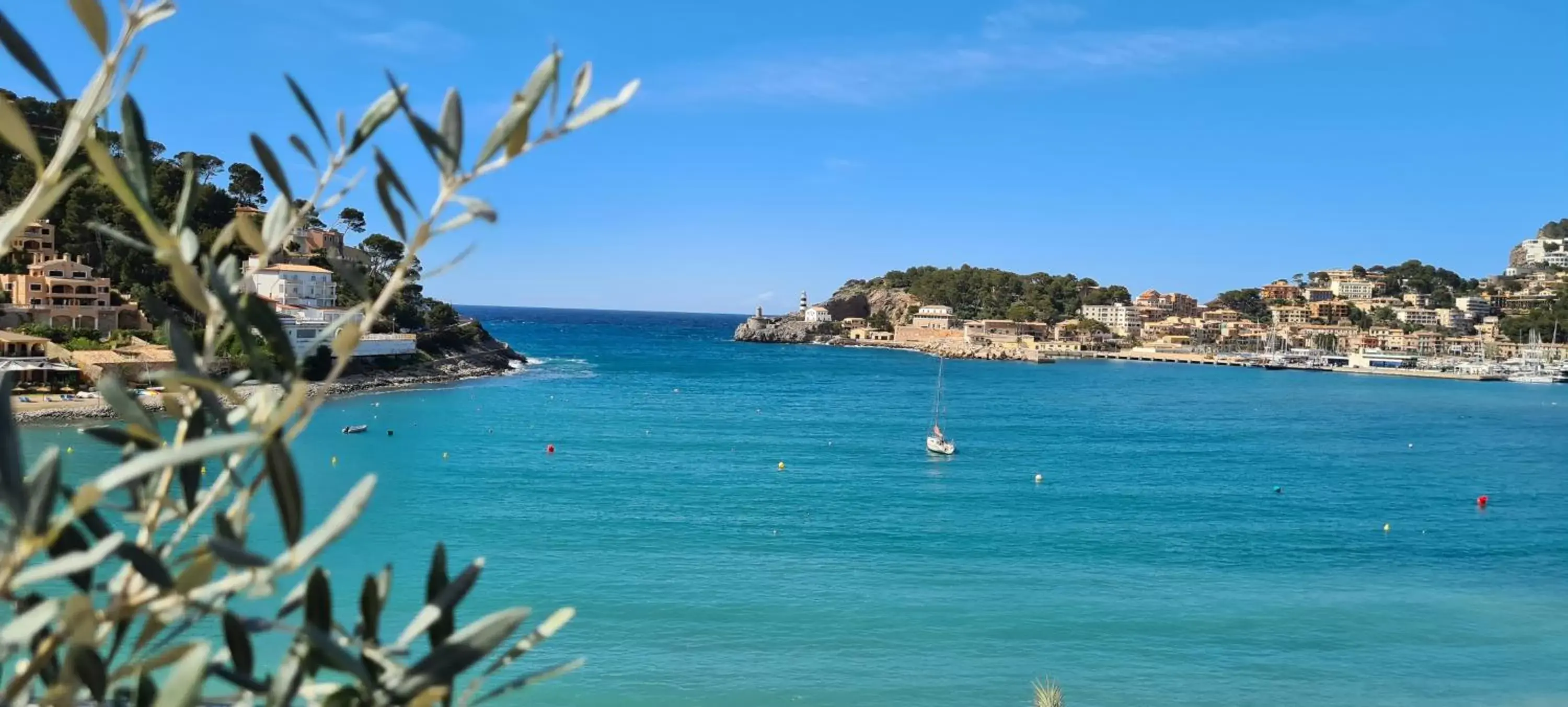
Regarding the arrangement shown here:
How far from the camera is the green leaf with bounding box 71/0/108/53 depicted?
1185 mm

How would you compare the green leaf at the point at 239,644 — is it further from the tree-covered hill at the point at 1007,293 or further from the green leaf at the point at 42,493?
the tree-covered hill at the point at 1007,293

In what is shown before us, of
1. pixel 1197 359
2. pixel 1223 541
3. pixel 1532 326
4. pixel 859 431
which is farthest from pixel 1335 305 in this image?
pixel 1223 541

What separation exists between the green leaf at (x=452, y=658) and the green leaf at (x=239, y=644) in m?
0.24

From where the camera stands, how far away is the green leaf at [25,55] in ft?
3.95

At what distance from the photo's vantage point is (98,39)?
1.22 meters

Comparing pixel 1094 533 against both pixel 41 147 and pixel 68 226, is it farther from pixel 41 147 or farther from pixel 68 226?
pixel 68 226

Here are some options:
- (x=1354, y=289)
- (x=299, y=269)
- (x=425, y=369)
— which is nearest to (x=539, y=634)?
(x=299, y=269)

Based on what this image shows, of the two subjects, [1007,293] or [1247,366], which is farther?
[1007,293]

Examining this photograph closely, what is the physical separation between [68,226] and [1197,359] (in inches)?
3339

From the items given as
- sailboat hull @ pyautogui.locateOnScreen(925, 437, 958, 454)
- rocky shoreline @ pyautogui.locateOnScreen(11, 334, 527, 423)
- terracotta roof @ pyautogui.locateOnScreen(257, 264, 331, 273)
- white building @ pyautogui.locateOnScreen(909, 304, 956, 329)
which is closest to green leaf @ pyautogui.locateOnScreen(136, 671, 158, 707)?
rocky shoreline @ pyautogui.locateOnScreen(11, 334, 527, 423)

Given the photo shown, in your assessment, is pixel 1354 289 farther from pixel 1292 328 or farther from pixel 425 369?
pixel 425 369

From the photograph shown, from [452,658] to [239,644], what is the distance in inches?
14.1

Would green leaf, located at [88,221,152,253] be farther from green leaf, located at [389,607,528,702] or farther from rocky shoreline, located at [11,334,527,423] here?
rocky shoreline, located at [11,334,527,423]

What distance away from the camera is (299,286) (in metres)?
47.8
